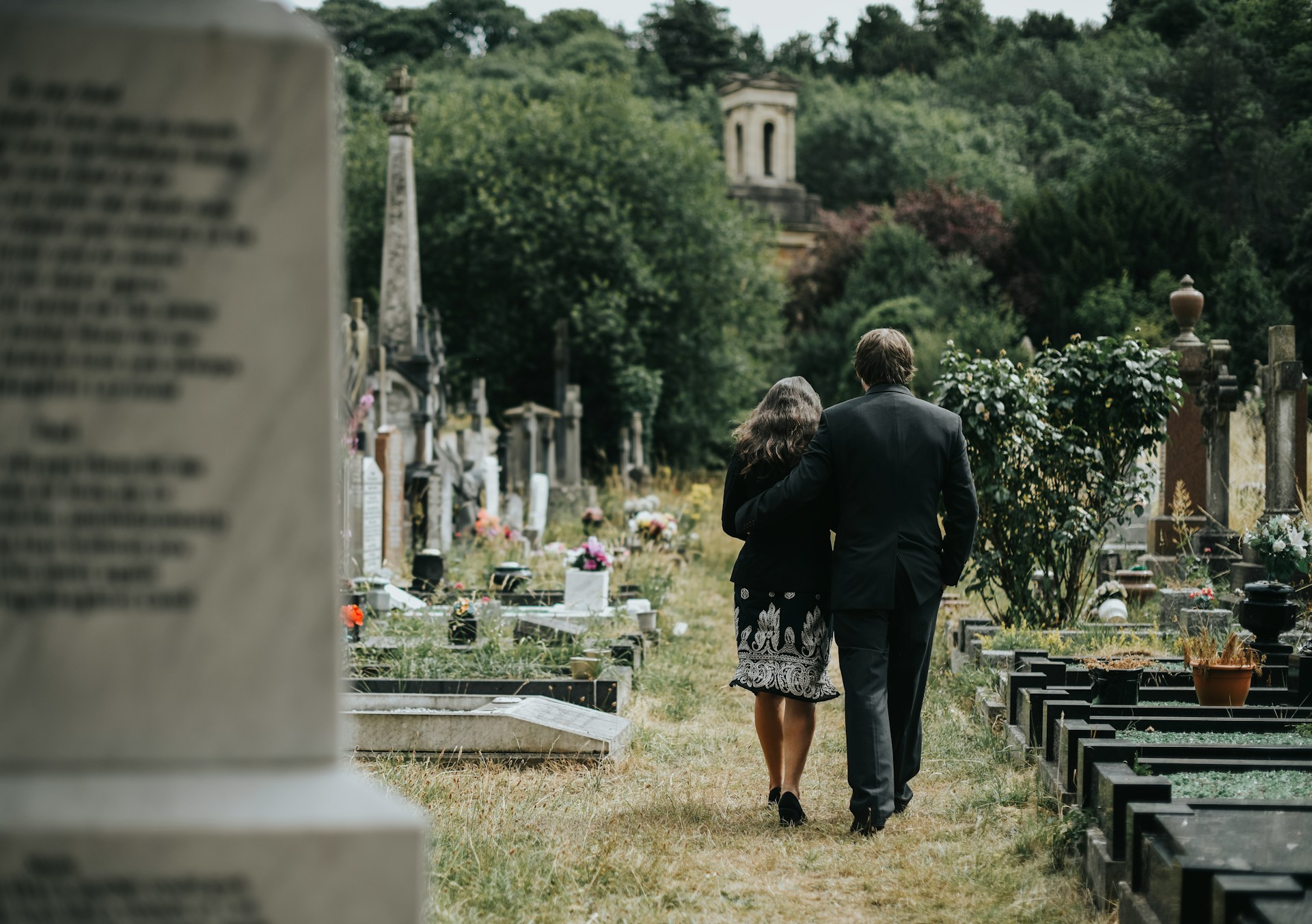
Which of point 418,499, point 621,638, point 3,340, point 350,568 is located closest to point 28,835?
point 3,340

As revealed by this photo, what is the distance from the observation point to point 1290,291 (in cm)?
2809

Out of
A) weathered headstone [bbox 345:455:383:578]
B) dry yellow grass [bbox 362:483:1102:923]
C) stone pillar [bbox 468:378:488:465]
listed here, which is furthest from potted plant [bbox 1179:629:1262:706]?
stone pillar [bbox 468:378:488:465]

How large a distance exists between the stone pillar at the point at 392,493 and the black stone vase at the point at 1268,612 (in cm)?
726

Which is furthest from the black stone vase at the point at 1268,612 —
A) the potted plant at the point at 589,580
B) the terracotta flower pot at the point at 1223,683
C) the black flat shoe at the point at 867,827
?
the potted plant at the point at 589,580

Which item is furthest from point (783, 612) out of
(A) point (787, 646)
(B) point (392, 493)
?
(B) point (392, 493)

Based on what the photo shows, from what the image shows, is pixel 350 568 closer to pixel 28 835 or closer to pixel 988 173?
pixel 28 835

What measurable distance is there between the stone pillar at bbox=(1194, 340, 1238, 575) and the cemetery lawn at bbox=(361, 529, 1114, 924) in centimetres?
586

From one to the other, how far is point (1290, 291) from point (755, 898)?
27.6 metres

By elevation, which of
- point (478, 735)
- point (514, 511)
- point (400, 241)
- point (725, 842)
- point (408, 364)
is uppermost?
point (400, 241)

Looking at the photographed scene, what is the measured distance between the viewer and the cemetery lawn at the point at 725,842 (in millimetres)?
4270

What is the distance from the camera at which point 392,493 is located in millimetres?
12156

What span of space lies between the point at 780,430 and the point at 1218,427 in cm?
784

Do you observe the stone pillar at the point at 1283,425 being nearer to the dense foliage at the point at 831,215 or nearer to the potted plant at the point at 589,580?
the potted plant at the point at 589,580

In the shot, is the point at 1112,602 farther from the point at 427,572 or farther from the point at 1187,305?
the point at 427,572
